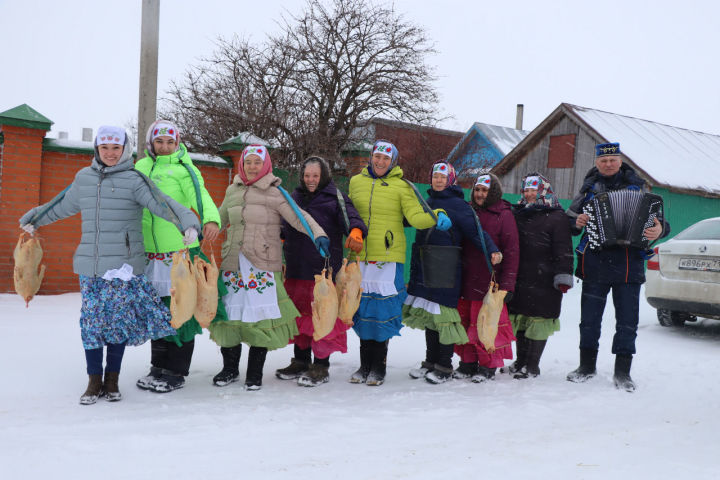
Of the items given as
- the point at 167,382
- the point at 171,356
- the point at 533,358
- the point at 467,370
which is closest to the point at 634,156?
the point at 533,358

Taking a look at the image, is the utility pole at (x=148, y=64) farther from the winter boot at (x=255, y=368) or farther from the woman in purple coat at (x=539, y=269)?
the woman in purple coat at (x=539, y=269)

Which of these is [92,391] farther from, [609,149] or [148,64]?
[148,64]

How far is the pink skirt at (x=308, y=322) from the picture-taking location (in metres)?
4.73

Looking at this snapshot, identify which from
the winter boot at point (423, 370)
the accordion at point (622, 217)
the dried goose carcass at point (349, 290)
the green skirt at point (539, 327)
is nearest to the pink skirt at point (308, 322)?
the dried goose carcass at point (349, 290)

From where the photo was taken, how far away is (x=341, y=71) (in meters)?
11.7

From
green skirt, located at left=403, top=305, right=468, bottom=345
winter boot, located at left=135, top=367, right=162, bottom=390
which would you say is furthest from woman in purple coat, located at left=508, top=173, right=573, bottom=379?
winter boot, located at left=135, top=367, right=162, bottom=390

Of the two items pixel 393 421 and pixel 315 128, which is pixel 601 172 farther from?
pixel 315 128

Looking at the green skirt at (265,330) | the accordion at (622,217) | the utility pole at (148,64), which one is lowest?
the green skirt at (265,330)

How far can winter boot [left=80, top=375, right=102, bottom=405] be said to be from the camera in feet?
12.8

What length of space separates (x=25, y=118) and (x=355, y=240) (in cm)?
505

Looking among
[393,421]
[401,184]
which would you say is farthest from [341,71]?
[393,421]

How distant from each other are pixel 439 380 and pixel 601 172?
2.31 meters

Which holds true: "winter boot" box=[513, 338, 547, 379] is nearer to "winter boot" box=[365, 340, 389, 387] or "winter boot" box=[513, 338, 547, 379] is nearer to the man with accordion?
the man with accordion

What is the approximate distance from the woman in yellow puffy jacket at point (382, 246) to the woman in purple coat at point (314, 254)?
172mm
